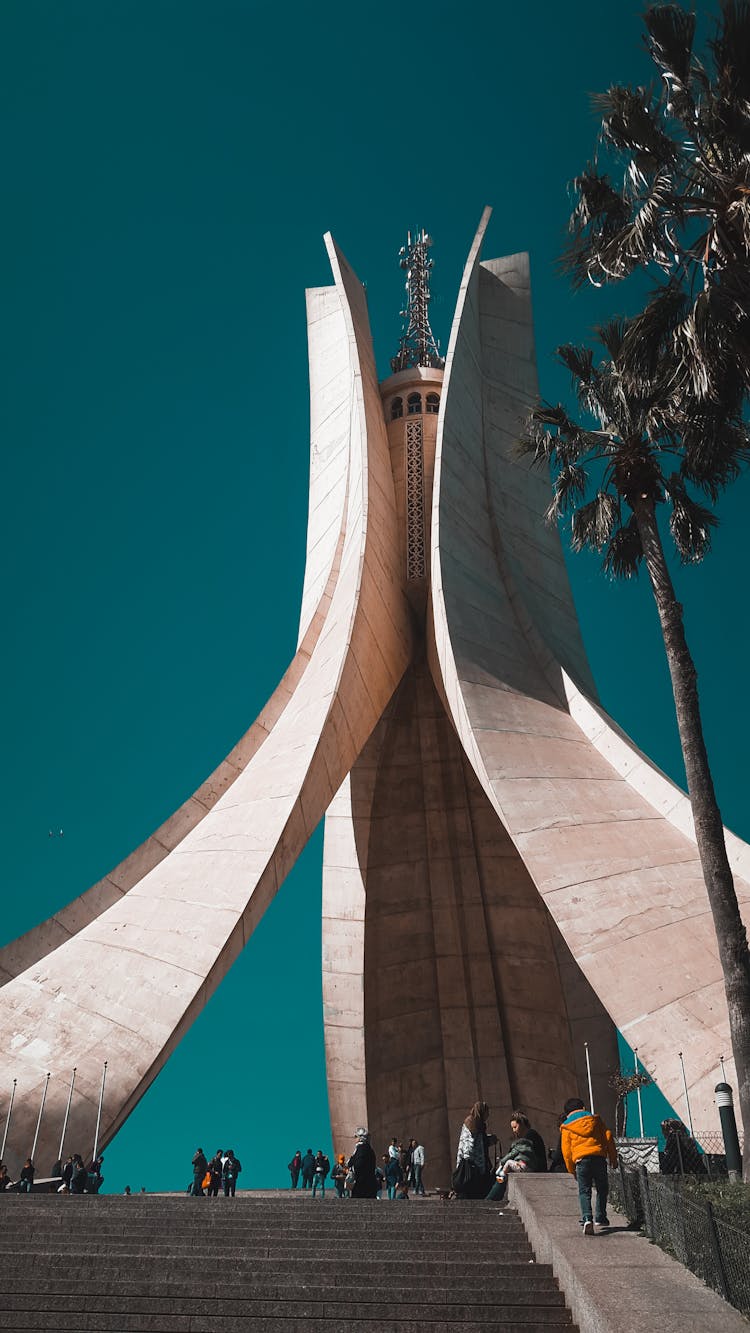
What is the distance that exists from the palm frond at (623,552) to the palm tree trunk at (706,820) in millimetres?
309

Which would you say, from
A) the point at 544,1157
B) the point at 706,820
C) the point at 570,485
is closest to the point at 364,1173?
the point at 544,1157

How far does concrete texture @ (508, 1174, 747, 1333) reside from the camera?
3506mm

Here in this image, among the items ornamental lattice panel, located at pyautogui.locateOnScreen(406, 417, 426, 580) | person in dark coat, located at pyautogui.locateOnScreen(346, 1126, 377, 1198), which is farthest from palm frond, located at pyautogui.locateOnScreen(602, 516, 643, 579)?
ornamental lattice panel, located at pyautogui.locateOnScreen(406, 417, 426, 580)

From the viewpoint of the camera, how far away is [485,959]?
17.9m

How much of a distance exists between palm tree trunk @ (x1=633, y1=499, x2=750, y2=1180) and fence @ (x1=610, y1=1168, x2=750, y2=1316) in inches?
59.5

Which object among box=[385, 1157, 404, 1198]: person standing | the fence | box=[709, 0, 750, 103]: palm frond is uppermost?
box=[709, 0, 750, 103]: palm frond

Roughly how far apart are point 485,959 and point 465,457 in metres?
7.90

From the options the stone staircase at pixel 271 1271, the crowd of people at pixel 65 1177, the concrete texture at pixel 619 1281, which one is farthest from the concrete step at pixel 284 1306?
the crowd of people at pixel 65 1177

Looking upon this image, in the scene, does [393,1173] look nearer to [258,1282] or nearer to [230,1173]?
[230,1173]

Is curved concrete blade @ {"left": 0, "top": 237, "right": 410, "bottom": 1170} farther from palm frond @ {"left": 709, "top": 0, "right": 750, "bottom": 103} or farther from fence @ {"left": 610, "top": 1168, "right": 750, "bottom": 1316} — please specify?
palm frond @ {"left": 709, "top": 0, "right": 750, "bottom": 103}

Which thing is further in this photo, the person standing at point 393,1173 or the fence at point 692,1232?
the person standing at point 393,1173

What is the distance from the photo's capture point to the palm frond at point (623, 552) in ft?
32.6

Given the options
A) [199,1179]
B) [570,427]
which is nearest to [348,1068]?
[199,1179]

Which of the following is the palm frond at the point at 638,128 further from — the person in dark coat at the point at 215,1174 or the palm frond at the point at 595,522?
the person in dark coat at the point at 215,1174
